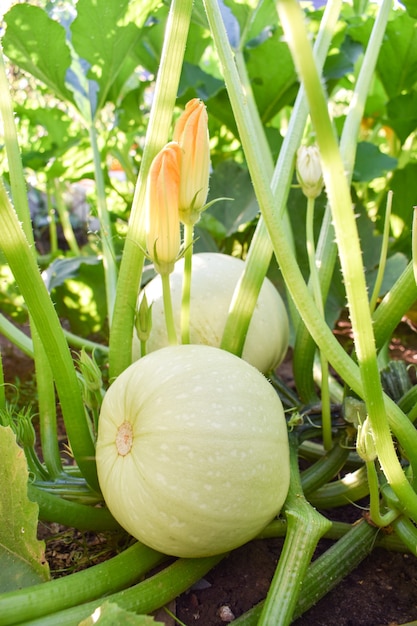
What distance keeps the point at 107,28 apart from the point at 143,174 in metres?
0.48

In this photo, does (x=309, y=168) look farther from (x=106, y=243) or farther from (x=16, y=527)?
(x=16, y=527)

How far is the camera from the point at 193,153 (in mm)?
865

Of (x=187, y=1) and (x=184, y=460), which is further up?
(x=187, y=1)

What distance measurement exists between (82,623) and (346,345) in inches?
47.1

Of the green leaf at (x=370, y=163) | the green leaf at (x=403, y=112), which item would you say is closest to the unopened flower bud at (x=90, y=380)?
the green leaf at (x=370, y=163)

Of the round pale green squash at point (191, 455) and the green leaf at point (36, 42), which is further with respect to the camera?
the green leaf at point (36, 42)

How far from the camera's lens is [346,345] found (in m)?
1.80

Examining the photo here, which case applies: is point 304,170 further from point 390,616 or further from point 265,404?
point 390,616

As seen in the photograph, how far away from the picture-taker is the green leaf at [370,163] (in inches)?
66.2

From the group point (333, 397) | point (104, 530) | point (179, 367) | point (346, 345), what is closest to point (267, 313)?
point (333, 397)

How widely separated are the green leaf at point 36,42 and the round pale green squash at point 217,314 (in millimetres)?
509

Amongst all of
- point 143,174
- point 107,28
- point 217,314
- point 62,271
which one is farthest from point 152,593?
point 107,28

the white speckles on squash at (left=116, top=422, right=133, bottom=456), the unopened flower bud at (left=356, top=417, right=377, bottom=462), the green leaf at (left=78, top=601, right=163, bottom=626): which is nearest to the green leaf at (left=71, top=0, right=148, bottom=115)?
the white speckles on squash at (left=116, top=422, right=133, bottom=456)

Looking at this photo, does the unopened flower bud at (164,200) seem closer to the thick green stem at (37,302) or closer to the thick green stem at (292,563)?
the thick green stem at (37,302)
